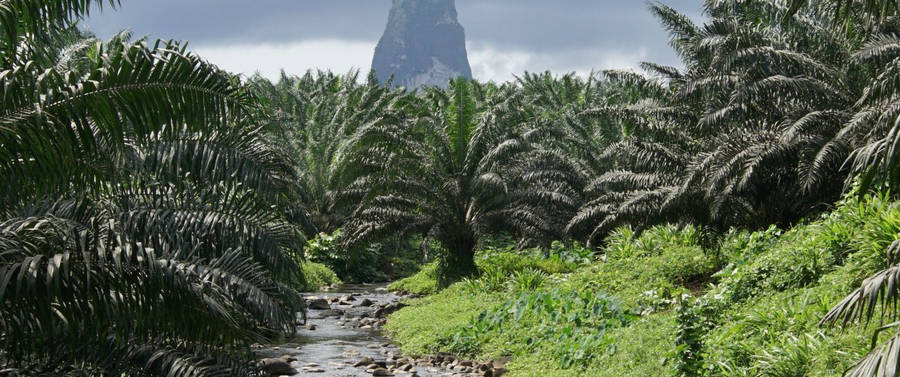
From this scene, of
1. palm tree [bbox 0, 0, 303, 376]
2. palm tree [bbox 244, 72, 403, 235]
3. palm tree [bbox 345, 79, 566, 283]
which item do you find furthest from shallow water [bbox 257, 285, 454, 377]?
palm tree [bbox 244, 72, 403, 235]

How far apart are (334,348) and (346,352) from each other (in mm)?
685

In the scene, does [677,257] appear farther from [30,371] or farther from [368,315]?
[30,371]

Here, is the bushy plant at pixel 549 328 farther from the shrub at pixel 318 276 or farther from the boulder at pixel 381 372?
the shrub at pixel 318 276

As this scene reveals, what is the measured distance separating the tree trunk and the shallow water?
2585mm

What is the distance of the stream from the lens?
12.3m

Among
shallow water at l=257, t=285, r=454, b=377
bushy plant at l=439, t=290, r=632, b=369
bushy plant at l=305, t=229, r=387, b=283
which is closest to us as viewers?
bushy plant at l=439, t=290, r=632, b=369

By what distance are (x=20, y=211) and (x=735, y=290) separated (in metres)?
7.51

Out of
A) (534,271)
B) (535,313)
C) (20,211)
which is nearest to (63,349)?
(20,211)

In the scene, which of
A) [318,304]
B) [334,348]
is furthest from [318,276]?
[334,348]

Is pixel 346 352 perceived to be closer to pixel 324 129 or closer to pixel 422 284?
pixel 422 284

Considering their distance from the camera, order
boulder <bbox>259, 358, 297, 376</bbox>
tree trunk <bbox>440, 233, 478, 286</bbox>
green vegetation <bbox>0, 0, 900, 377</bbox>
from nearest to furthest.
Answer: green vegetation <bbox>0, 0, 900, 377</bbox>, boulder <bbox>259, 358, 297, 376</bbox>, tree trunk <bbox>440, 233, 478, 286</bbox>

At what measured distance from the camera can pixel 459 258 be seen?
72.5 feet

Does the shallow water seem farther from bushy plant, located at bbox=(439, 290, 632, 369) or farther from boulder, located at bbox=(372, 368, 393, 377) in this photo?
bushy plant, located at bbox=(439, 290, 632, 369)

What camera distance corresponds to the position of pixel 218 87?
18.7 ft
